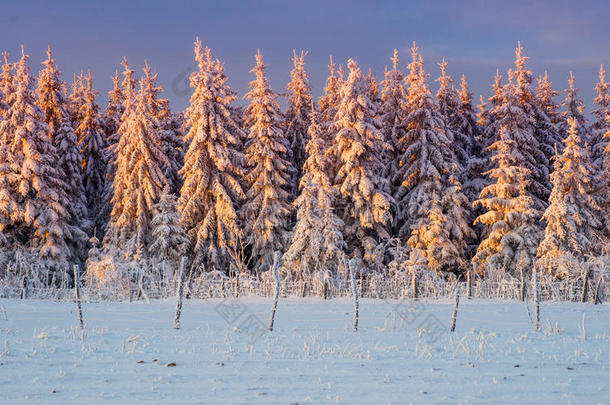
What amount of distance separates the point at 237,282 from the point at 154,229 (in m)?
9.58

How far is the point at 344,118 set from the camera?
34.5 m

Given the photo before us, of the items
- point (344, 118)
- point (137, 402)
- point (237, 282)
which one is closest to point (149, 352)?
point (137, 402)

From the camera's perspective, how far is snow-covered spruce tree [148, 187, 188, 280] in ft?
106

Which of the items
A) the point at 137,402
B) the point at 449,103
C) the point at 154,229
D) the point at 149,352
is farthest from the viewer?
the point at 449,103

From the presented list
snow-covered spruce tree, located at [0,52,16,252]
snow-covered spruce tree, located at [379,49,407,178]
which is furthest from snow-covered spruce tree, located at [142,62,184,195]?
snow-covered spruce tree, located at [379,49,407,178]

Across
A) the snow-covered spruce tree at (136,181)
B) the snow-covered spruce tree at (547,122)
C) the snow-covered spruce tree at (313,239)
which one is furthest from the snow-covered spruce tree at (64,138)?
the snow-covered spruce tree at (547,122)

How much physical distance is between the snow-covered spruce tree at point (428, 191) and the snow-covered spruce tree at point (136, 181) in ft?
47.1

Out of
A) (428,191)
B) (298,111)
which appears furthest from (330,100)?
(428,191)

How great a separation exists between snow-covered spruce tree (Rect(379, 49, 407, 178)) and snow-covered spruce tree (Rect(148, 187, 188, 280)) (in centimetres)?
1344

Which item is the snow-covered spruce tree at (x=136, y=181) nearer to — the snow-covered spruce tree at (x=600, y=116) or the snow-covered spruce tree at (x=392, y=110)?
the snow-covered spruce tree at (x=392, y=110)

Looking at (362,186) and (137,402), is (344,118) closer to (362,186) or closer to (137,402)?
(362,186)

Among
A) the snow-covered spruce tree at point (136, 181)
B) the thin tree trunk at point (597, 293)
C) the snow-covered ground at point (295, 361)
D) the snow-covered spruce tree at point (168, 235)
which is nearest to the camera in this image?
the snow-covered ground at point (295, 361)

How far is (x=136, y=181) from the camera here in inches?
1372

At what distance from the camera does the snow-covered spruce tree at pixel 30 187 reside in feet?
108
